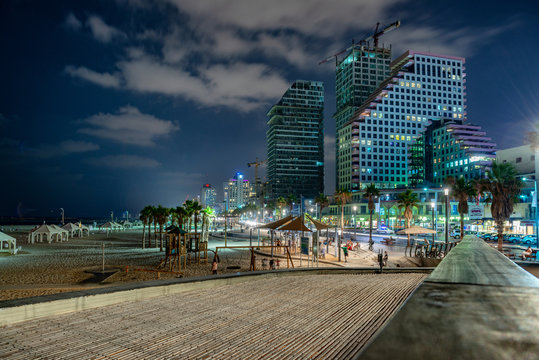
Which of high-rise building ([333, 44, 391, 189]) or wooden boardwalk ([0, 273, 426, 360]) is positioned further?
high-rise building ([333, 44, 391, 189])

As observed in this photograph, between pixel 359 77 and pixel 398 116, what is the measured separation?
4464 centimetres

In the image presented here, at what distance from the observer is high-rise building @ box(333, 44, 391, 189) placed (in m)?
178

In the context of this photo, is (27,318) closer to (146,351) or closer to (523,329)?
(146,351)

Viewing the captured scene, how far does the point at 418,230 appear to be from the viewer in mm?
31516

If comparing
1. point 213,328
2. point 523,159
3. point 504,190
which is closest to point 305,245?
point 213,328

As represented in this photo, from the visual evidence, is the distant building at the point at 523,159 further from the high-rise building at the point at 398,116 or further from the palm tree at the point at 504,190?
the high-rise building at the point at 398,116

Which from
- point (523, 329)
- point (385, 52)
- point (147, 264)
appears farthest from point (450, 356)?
point (385, 52)

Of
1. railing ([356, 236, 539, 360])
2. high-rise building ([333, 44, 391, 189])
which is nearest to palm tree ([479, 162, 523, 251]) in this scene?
railing ([356, 236, 539, 360])

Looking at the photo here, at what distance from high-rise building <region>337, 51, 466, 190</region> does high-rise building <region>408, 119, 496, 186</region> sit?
181 inches

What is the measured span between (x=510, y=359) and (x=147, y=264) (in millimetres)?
28802

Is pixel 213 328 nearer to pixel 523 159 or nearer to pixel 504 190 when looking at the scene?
pixel 504 190

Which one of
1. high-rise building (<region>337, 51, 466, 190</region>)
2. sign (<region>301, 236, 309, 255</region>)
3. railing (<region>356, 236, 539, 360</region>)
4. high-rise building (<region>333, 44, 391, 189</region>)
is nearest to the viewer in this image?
railing (<region>356, 236, 539, 360</region>)

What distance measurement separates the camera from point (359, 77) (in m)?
181

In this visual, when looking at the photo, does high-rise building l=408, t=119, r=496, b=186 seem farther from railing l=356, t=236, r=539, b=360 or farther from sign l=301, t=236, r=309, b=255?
railing l=356, t=236, r=539, b=360
